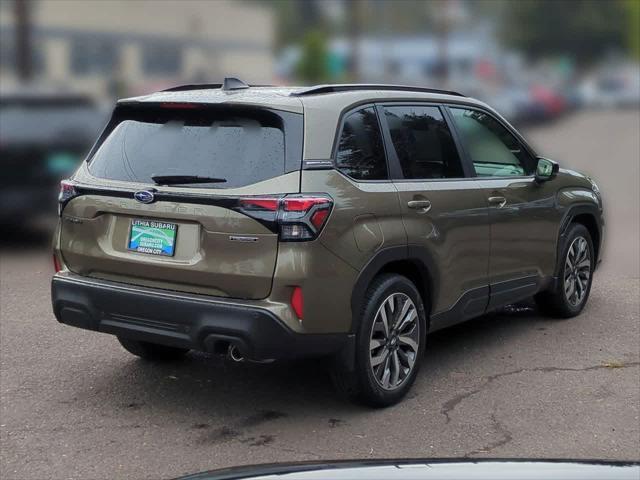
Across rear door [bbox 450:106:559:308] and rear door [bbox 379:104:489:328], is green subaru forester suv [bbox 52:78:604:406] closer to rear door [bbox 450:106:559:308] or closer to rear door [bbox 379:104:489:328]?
rear door [bbox 379:104:489:328]

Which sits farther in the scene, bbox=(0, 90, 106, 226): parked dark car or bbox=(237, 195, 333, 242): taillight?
bbox=(0, 90, 106, 226): parked dark car

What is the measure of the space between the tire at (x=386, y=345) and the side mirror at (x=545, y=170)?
1.77m

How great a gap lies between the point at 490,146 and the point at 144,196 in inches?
108

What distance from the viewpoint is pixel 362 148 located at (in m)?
5.53

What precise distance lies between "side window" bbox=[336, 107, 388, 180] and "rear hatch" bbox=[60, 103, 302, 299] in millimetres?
335

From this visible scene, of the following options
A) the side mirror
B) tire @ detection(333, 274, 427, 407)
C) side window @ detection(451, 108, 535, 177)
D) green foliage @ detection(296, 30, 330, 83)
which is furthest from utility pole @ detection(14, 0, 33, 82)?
green foliage @ detection(296, 30, 330, 83)

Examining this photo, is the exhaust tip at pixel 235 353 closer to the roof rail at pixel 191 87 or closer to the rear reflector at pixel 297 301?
the rear reflector at pixel 297 301

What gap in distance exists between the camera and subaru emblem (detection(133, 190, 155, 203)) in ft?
17.1

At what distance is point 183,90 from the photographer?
5.93 meters

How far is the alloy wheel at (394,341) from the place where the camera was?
18.0 ft

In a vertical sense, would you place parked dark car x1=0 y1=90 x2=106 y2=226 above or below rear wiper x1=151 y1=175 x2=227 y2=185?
below

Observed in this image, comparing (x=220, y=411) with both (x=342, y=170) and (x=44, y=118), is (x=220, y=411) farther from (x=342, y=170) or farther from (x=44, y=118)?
(x=44, y=118)

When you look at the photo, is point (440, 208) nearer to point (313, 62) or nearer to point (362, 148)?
point (362, 148)

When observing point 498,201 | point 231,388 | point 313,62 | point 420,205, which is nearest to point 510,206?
point 498,201
